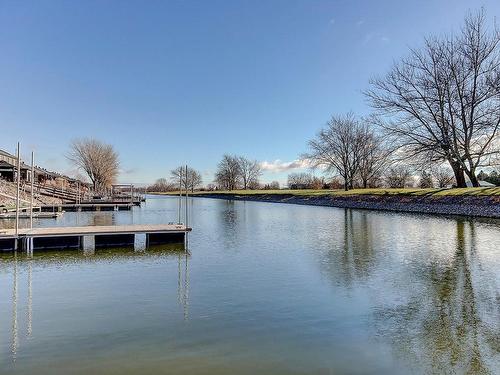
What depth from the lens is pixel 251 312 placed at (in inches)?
266

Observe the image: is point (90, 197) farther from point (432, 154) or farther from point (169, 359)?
point (169, 359)

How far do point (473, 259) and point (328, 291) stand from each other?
224 inches

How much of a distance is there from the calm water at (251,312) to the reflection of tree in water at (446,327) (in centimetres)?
2

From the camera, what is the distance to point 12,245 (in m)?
12.8

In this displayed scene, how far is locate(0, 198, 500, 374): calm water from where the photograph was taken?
4.88 meters

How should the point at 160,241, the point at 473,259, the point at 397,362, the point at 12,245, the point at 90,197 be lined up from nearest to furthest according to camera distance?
the point at 397,362 < the point at 473,259 < the point at 12,245 < the point at 160,241 < the point at 90,197

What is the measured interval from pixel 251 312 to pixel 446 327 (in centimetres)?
298

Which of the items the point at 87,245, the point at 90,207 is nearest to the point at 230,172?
the point at 90,207

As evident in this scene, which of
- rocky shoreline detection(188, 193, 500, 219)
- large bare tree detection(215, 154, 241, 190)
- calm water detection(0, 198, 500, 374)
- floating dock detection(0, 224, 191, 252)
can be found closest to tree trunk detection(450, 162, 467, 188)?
rocky shoreline detection(188, 193, 500, 219)

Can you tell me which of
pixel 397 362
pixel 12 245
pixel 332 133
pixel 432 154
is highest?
pixel 332 133

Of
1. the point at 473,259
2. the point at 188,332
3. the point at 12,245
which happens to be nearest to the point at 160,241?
the point at 12,245

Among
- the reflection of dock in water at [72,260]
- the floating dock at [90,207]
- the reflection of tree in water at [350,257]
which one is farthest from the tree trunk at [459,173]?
the floating dock at [90,207]

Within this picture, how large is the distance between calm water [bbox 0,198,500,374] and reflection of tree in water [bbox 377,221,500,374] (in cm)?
2

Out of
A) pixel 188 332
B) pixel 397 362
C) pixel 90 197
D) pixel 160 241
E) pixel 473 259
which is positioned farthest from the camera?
pixel 90 197
